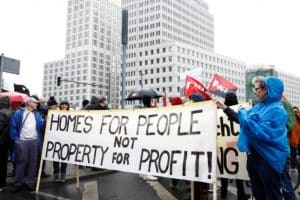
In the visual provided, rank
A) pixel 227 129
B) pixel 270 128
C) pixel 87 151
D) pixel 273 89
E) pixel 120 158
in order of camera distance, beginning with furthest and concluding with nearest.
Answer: pixel 87 151 → pixel 120 158 → pixel 227 129 → pixel 273 89 → pixel 270 128

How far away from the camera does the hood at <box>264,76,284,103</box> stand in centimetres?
390

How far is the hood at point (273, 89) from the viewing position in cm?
390

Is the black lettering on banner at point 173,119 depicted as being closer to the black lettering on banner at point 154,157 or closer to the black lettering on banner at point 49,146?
the black lettering on banner at point 154,157

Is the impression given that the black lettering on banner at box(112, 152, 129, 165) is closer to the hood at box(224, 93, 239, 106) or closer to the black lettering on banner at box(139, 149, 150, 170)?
the black lettering on banner at box(139, 149, 150, 170)

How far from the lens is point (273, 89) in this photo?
3.92 meters

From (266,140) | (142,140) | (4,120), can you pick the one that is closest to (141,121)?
(142,140)

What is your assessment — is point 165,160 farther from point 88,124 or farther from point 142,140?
point 88,124

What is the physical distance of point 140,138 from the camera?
18.2ft

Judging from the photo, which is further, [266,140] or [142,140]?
[142,140]

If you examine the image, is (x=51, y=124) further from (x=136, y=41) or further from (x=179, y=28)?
(x=179, y=28)

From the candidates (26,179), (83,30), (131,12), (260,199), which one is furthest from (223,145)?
(83,30)

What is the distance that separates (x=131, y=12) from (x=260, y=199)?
144 m

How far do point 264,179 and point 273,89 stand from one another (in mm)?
1023

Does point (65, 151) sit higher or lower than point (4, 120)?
lower
